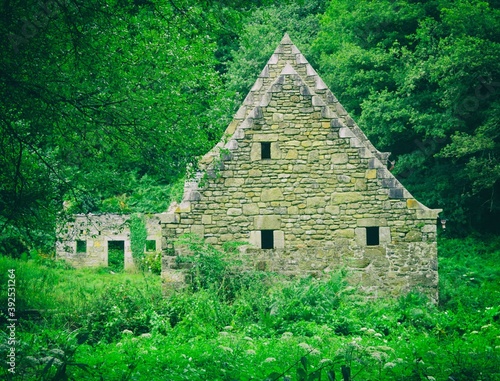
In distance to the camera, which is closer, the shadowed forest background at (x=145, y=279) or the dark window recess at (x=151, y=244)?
the shadowed forest background at (x=145, y=279)

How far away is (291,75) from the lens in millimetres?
14148

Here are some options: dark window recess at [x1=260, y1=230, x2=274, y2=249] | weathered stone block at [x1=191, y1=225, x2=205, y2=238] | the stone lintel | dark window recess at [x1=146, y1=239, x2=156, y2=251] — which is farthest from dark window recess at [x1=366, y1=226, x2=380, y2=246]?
dark window recess at [x1=146, y1=239, x2=156, y2=251]

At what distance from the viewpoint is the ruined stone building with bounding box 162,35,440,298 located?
13.6 metres

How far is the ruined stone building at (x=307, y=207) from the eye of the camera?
44.6 ft

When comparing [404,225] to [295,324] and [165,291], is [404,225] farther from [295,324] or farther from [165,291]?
[165,291]

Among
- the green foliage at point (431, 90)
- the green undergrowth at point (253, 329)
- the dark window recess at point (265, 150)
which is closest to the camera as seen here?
the green undergrowth at point (253, 329)

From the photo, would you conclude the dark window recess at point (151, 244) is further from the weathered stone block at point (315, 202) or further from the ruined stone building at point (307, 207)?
the weathered stone block at point (315, 202)

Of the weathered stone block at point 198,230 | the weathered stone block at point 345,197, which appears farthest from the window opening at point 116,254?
the weathered stone block at point 345,197

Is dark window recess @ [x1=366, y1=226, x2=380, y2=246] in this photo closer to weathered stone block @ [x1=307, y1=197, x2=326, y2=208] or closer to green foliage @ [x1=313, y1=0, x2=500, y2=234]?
weathered stone block @ [x1=307, y1=197, x2=326, y2=208]

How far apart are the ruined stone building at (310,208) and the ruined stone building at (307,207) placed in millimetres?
21

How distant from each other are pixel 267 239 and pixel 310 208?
113 centimetres

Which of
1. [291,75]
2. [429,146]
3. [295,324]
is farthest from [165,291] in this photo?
[429,146]

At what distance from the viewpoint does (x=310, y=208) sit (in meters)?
13.8

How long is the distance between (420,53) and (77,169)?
18.3 metres
